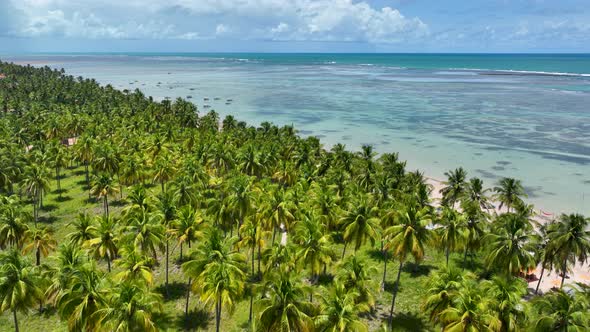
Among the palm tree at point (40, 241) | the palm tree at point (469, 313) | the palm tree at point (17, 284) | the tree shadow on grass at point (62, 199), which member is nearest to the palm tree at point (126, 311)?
the palm tree at point (17, 284)

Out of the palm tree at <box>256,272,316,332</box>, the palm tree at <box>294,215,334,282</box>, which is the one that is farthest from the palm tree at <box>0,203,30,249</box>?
the palm tree at <box>256,272,316,332</box>

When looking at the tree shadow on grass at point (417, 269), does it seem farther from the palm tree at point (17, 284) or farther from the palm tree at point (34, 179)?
the palm tree at point (34, 179)

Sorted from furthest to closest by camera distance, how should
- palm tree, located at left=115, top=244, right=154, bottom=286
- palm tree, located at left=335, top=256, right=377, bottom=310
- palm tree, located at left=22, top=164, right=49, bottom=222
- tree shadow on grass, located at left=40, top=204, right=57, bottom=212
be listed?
tree shadow on grass, located at left=40, top=204, right=57, bottom=212, palm tree, located at left=22, top=164, right=49, bottom=222, palm tree, located at left=335, top=256, right=377, bottom=310, palm tree, located at left=115, top=244, right=154, bottom=286

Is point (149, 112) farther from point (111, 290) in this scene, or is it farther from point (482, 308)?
point (482, 308)

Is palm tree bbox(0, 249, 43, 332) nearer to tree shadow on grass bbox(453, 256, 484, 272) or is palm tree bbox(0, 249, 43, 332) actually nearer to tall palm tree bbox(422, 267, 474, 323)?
tall palm tree bbox(422, 267, 474, 323)

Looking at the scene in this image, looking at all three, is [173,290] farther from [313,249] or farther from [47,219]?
[47,219]

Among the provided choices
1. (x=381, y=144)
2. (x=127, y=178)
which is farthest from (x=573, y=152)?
(x=127, y=178)

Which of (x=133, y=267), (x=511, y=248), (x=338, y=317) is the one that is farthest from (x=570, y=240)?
(x=133, y=267)
